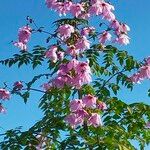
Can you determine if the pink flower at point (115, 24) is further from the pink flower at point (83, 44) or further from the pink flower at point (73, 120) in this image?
the pink flower at point (73, 120)

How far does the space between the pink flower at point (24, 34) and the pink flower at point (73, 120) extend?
6.70 feet

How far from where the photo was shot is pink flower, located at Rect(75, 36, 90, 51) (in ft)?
26.0

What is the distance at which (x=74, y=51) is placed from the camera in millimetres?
7836

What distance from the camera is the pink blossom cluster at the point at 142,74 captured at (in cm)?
835

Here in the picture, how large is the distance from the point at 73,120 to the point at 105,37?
6.90 ft

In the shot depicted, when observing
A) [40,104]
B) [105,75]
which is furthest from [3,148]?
[105,75]

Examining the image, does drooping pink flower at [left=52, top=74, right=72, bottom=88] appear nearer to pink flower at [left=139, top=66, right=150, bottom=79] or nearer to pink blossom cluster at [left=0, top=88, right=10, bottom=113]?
pink blossom cluster at [left=0, top=88, right=10, bottom=113]

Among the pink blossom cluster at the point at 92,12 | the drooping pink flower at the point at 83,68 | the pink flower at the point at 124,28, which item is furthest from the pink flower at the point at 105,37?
the drooping pink flower at the point at 83,68

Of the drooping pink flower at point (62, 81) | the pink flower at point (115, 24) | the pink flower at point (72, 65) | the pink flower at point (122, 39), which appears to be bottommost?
the drooping pink flower at point (62, 81)

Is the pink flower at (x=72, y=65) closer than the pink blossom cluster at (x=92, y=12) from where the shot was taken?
Yes

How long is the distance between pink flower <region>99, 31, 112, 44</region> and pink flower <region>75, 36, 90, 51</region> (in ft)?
2.17

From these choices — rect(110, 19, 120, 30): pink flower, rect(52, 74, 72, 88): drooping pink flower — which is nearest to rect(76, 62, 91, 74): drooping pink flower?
rect(52, 74, 72, 88): drooping pink flower

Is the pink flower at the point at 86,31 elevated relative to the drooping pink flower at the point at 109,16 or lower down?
Answer: lower down

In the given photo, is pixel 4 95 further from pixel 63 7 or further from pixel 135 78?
pixel 135 78
